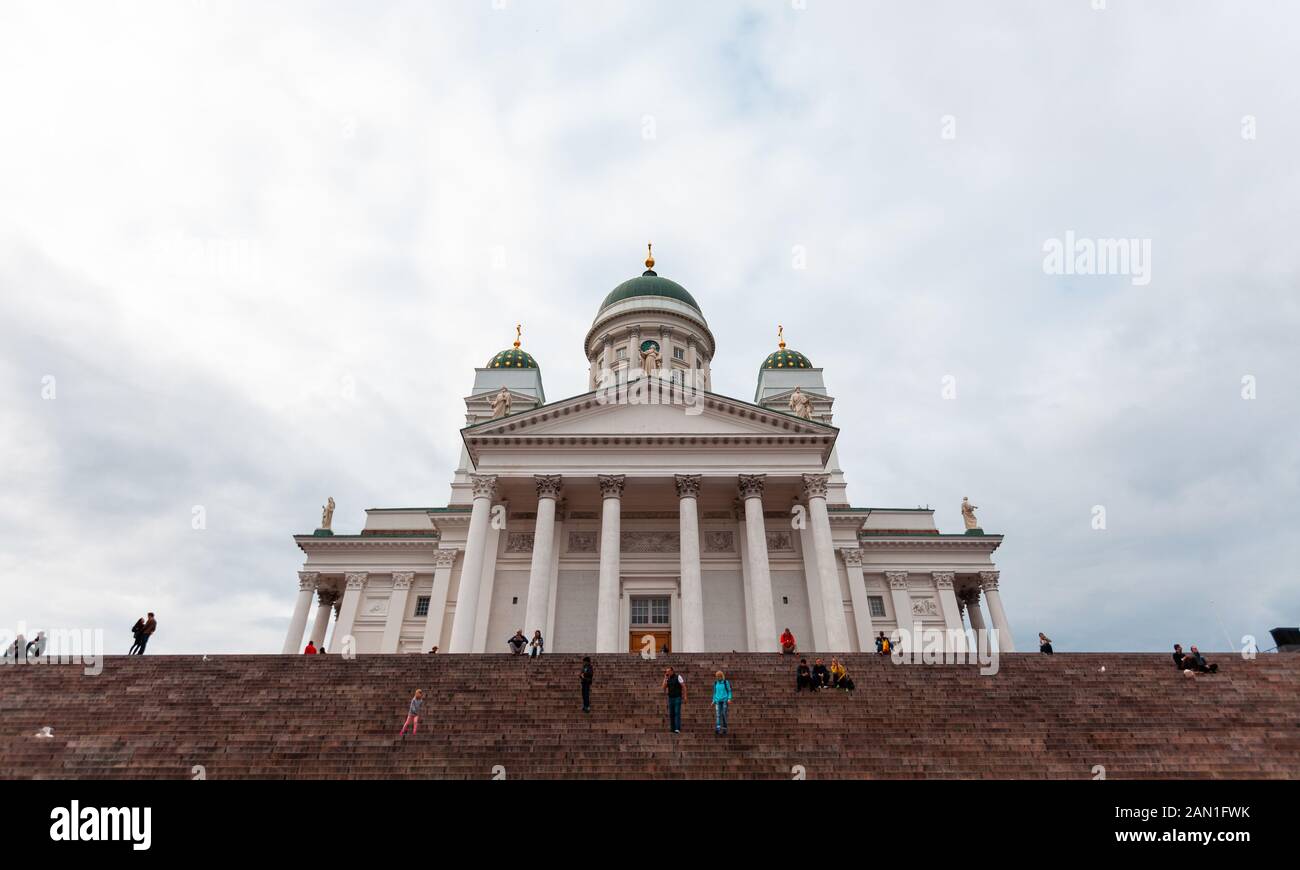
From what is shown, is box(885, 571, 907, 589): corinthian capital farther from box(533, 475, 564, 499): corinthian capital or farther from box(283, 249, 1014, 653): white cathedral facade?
box(533, 475, 564, 499): corinthian capital

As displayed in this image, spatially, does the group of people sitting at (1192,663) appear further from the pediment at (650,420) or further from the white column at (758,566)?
the pediment at (650,420)

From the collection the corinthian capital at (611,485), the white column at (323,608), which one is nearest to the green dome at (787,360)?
the corinthian capital at (611,485)

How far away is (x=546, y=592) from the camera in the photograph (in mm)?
23797

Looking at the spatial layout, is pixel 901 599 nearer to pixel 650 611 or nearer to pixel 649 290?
pixel 650 611

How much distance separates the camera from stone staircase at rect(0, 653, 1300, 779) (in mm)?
11516

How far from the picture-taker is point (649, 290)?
144 ft

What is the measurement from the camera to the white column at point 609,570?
22.9 metres

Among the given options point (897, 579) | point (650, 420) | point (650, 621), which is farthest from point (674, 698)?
point (897, 579)

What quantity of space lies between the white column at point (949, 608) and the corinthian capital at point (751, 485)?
13.0m
